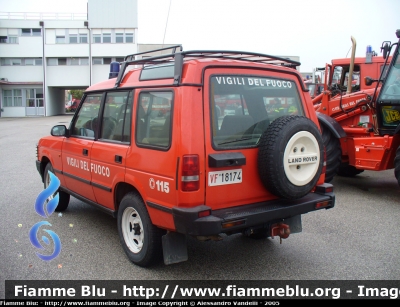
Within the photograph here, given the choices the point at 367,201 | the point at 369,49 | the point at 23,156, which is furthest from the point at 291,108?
the point at 23,156

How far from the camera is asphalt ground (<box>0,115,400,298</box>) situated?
386 cm

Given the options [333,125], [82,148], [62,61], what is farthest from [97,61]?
[82,148]

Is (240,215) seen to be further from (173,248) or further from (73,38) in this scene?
(73,38)

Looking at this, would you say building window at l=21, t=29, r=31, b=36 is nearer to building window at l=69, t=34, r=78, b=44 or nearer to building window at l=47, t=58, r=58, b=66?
building window at l=47, t=58, r=58, b=66

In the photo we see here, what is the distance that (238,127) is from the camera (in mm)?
3680

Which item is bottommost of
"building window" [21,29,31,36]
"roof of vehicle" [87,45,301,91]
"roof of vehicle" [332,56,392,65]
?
"roof of vehicle" [87,45,301,91]

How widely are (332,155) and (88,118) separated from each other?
442cm

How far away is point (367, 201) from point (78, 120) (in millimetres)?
4785

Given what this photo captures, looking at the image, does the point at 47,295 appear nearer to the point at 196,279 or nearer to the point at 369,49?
the point at 196,279

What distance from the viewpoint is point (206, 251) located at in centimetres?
446

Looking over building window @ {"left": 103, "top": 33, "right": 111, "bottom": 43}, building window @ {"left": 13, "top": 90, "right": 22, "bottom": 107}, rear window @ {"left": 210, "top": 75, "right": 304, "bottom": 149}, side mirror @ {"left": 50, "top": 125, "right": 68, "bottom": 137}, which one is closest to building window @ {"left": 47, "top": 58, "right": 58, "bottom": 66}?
building window @ {"left": 13, "top": 90, "right": 22, "bottom": 107}

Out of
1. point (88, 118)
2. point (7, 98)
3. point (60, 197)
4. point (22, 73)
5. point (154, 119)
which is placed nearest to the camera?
point (154, 119)

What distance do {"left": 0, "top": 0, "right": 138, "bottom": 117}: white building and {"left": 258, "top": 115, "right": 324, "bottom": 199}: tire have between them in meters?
36.1

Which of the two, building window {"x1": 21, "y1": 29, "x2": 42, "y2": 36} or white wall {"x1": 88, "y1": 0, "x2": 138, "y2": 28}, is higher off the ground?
white wall {"x1": 88, "y1": 0, "x2": 138, "y2": 28}
